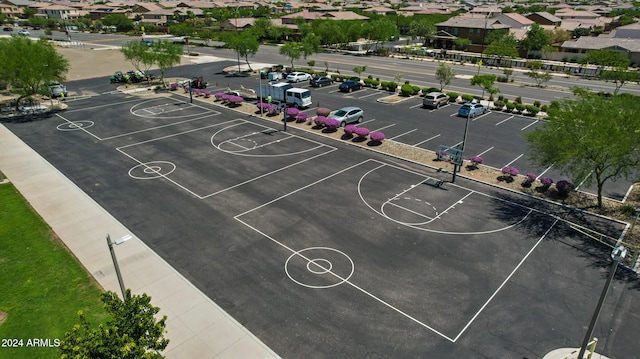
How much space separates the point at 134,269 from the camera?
1953 cm

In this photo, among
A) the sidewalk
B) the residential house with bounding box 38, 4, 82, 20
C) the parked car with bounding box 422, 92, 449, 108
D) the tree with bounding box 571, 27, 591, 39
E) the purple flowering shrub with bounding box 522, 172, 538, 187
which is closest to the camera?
the sidewalk

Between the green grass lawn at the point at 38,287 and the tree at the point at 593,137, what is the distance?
90.5 feet

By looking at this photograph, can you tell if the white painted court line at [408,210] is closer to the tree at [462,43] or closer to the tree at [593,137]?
the tree at [593,137]

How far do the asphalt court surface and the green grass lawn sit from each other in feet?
13.2

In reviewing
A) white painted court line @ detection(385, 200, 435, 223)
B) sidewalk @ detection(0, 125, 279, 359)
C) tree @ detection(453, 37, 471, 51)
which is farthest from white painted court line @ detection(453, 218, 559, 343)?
tree @ detection(453, 37, 471, 51)

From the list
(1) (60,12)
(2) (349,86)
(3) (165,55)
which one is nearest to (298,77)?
(2) (349,86)

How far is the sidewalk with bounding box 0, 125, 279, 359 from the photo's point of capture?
15.4 meters

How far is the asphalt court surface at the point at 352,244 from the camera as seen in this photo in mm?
16234

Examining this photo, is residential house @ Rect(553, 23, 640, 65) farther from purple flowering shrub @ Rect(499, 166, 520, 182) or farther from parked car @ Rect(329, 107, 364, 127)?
purple flowering shrub @ Rect(499, 166, 520, 182)

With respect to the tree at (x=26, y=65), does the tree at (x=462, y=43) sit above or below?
above

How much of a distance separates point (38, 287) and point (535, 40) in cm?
10059

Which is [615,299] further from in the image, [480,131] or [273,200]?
[480,131]

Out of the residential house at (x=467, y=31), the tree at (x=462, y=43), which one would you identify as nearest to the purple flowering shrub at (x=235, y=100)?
the tree at (x=462, y=43)

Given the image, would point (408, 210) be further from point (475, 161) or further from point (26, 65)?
point (26, 65)
